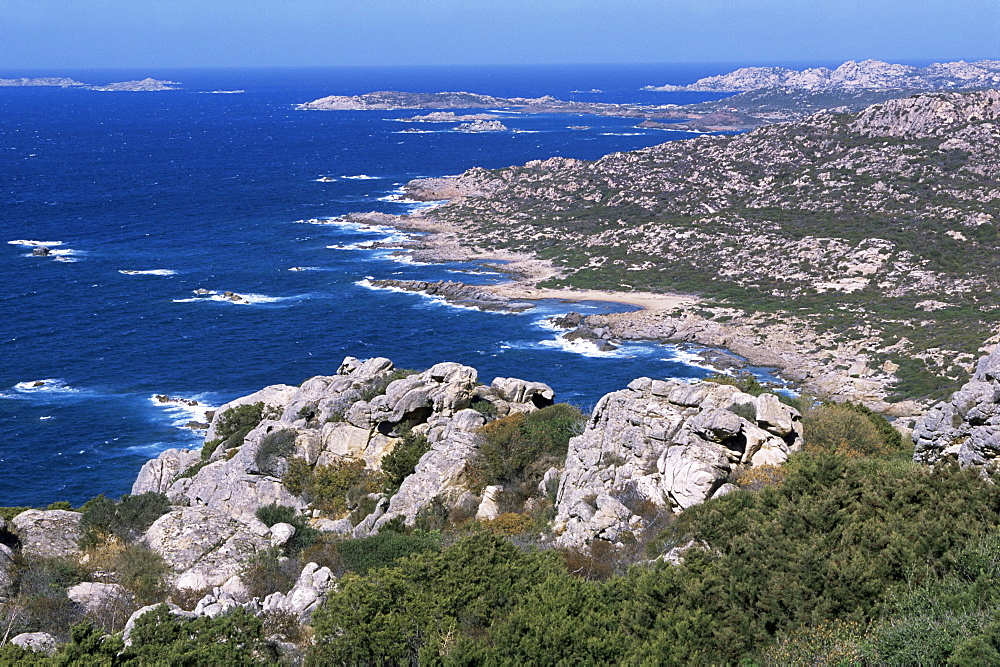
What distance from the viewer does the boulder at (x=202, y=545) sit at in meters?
27.4

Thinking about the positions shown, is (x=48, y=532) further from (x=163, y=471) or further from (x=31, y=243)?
(x=31, y=243)

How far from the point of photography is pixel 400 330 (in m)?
88.7

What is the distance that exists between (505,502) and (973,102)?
128812mm

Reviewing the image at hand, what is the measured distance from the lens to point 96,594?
25.4 meters

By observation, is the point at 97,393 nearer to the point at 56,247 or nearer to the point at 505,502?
the point at 505,502

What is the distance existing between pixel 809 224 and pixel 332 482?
8887 centimetres

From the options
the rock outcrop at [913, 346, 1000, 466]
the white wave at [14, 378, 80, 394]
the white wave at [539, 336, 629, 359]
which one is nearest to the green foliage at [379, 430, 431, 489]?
the rock outcrop at [913, 346, 1000, 466]

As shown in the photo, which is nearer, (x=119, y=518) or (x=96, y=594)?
(x=96, y=594)

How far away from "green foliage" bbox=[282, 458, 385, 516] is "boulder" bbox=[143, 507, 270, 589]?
22.0 feet

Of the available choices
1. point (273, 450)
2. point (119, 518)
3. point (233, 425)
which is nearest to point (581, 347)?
point (233, 425)

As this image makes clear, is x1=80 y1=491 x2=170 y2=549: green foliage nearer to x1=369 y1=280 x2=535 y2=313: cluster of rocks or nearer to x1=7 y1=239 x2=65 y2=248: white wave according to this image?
x1=369 y1=280 x2=535 y2=313: cluster of rocks

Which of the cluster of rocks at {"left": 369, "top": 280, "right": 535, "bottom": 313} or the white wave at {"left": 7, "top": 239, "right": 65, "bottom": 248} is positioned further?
the white wave at {"left": 7, "top": 239, "right": 65, "bottom": 248}

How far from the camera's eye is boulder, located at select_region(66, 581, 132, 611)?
24906 mm

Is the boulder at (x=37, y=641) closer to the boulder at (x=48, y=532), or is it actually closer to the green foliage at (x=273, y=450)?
the boulder at (x=48, y=532)
